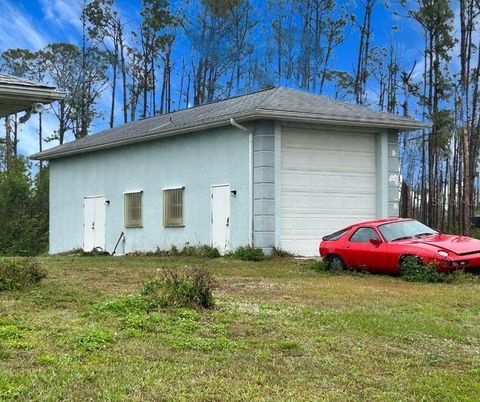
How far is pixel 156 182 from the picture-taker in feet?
72.2

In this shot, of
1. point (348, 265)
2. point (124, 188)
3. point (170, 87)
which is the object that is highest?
point (170, 87)

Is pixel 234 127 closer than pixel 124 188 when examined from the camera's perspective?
Yes

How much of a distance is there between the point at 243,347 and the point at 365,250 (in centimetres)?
832

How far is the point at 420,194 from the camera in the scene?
36.6 metres

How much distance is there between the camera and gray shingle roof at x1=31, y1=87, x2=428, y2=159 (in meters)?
18.1

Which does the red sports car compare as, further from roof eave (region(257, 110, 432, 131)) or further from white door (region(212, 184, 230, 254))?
white door (region(212, 184, 230, 254))

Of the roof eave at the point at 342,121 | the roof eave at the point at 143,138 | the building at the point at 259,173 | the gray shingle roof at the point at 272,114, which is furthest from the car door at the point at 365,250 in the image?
the roof eave at the point at 143,138

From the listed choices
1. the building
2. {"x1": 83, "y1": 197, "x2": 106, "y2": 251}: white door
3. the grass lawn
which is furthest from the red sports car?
{"x1": 83, "y1": 197, "x2": 106, "y2": 251}: white door

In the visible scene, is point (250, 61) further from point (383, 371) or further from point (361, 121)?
point (383, 371)

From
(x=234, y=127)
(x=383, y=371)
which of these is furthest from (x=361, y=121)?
(x=383, y=371)

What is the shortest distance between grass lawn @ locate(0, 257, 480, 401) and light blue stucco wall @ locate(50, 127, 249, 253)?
30.4ft

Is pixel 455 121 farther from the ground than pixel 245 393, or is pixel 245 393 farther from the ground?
pixel 455 121

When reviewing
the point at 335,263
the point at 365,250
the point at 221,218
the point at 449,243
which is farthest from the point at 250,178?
the point at 449,243

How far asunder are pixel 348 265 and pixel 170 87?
28.2 m
